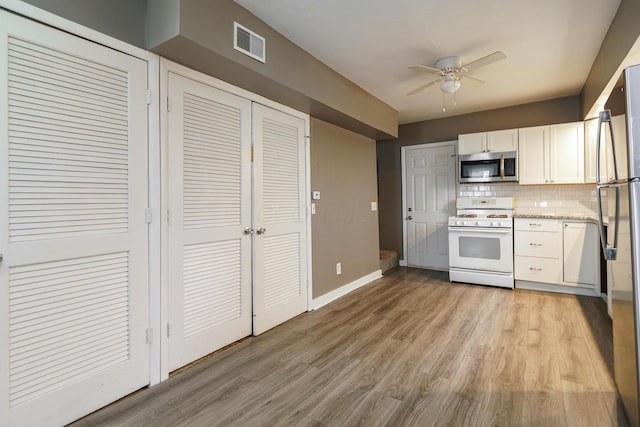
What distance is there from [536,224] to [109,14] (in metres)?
4.78

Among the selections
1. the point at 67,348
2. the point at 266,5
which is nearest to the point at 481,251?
the point at 266,5

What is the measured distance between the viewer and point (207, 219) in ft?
7.93

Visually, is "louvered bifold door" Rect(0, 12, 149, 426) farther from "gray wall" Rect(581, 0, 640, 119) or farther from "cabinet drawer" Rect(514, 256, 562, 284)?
"cabinet drawer" Rect(514, 256, 562, 284)

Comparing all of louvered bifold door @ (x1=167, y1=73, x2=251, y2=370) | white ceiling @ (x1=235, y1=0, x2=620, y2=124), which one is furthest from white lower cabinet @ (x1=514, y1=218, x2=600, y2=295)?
louvered bifold door @ (x1=167, y1=73, x2=251, y2=370)

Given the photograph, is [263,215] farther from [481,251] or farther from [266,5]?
[481,251]

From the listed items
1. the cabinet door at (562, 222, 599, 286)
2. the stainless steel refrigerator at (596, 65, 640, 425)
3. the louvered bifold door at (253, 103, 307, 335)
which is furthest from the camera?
the cabinet door at (562, 222, 599, 286)

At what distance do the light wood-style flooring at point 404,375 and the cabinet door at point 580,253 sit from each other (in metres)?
0.56

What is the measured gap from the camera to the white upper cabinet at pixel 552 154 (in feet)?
13.0

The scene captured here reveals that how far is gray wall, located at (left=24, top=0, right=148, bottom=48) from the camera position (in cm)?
164

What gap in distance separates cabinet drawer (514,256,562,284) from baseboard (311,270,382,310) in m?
1.89

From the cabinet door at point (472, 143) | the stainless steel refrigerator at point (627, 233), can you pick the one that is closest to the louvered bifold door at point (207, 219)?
the stainless steel refrigerator at point (627, 233)

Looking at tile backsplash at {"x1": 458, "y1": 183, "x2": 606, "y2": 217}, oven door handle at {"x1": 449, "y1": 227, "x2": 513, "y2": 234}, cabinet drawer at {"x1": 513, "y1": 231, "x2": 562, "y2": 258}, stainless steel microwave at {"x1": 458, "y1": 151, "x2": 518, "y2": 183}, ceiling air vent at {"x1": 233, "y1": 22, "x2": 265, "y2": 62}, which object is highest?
ceiling air vent at {"x1": 233, "y1": 22, "x2": 265, "y2": 62}

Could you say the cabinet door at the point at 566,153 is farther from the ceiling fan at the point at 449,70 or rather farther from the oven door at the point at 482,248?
the ceiling fan at the point at 449,70

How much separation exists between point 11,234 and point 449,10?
3048 mm
